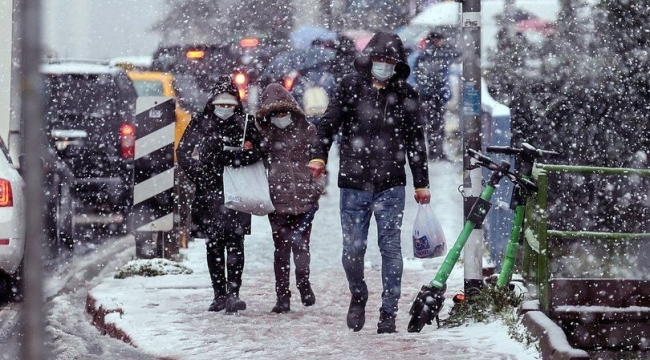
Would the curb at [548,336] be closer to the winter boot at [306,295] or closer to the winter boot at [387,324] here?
the winter boot at [387,324]

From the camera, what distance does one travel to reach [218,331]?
23.9ft

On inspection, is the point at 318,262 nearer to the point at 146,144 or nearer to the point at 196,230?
the point at 146,144

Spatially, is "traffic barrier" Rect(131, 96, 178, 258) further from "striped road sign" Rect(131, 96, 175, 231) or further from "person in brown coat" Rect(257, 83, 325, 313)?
"person in brown coat" Rect(257, 83, 325, 313)

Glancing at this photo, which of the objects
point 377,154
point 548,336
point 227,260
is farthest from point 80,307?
point 548,336

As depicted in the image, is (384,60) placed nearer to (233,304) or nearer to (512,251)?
(512,251)

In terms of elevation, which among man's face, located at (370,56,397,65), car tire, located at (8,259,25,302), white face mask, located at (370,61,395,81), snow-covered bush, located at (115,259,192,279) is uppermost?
man's face, located at (370,56,397,65)

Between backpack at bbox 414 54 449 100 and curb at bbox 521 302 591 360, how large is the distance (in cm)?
1132

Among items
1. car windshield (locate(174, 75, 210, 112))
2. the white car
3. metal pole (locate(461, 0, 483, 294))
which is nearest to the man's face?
metal pole (locate(461, 0, 483, 294))

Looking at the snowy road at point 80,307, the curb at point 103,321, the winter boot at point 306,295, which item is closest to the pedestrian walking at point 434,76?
the snowy road at point 80,307

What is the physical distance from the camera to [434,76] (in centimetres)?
1780

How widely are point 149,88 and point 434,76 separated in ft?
15.3

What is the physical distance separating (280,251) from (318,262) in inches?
138

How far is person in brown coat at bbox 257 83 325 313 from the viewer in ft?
27.0

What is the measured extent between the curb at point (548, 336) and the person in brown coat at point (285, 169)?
2.12m
